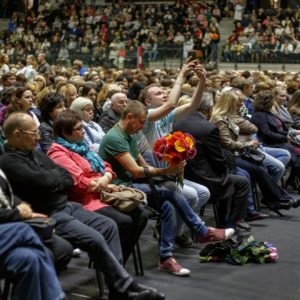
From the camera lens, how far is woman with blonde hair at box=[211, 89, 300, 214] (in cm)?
636

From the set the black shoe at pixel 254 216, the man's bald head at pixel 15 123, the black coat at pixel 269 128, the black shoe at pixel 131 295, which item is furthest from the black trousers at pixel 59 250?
the black coat at pixel 269 128

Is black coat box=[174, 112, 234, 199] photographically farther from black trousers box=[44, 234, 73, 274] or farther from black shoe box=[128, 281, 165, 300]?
black trousers box=[44, 234, 73, 274]

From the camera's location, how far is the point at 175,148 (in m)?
4.78

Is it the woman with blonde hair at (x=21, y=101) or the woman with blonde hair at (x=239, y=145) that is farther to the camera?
the woman with blonde hair at (x=239, y=145)

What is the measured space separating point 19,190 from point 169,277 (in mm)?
1436

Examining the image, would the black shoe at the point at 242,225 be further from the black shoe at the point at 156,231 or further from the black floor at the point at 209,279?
the black shoe at the point at 156,231

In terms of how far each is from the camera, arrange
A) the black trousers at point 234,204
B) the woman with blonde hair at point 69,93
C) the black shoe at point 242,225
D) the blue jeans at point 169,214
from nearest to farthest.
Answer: the blue jeans at point 169,214, the black trousers at point 234,204, the black shoe at point 242,225, the woman with blonde hair at point 69,93

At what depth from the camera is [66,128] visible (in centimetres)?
451

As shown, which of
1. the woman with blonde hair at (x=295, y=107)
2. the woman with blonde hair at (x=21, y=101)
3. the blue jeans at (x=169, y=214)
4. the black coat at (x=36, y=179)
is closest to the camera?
the black coat at (x=36, y=179)

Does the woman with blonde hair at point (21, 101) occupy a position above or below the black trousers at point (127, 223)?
above

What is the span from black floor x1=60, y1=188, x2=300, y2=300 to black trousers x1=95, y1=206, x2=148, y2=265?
1.14 feet

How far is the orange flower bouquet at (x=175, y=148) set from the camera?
478 cm

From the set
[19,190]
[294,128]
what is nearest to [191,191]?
[19,190]

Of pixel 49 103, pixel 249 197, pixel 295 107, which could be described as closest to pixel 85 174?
pixel 49 103
